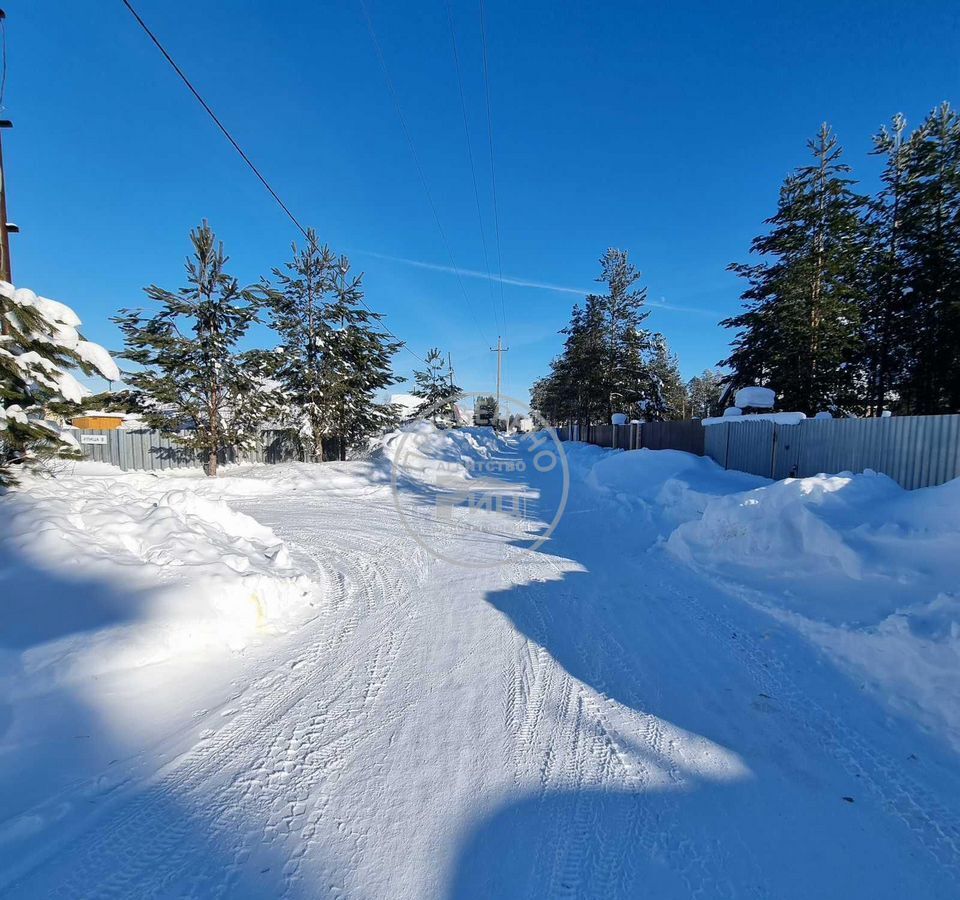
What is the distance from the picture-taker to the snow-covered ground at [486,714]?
1696mm

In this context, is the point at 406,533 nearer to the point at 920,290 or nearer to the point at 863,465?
the point at 863,465

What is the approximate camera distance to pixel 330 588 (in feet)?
15.5

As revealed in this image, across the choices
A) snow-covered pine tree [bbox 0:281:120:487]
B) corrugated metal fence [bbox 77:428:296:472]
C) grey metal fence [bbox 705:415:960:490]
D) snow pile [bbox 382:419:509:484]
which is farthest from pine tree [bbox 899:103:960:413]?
corrugated metal fence [bbox 77:428:296:472]

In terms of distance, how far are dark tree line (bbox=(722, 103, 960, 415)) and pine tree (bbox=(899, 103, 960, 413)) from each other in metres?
0.04

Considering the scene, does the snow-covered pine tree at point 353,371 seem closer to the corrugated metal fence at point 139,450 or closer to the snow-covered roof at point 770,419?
the corrugated metal fence at point 139,450

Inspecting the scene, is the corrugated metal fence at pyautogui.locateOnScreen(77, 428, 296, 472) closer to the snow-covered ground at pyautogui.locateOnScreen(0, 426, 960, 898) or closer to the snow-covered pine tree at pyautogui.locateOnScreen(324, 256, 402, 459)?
the snow-covered pine tree at pyautogui.locateOnScreen(324, 256, 402, 459)

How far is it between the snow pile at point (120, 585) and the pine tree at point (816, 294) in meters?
20.3

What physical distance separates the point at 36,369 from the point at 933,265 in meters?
26.0

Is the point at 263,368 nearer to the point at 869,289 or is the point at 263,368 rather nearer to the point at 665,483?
the point at 665,483

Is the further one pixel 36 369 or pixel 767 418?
pixel 767 418

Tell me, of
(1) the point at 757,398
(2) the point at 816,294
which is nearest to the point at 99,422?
(1) the point at 757,398

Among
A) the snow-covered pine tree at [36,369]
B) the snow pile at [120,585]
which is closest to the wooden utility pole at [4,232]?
the snow-covered pine tree at [36,369]

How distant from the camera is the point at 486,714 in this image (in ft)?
8.52

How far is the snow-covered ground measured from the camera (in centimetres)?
170
